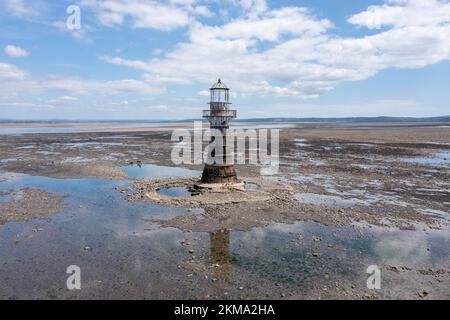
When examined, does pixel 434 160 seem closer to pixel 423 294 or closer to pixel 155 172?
pixel 155 172

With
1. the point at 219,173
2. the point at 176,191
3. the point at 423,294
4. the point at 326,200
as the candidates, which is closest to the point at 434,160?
the point at 326,200

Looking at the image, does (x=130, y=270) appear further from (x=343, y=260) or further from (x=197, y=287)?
(x=343, y=260)

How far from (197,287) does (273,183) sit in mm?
16281

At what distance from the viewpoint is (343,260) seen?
13.5 metres

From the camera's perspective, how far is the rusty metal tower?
77.3 feet

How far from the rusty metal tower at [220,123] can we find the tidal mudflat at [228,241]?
88.6 inches

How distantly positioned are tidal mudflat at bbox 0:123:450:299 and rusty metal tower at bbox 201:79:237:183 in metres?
2.25

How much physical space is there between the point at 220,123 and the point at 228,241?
10.1m

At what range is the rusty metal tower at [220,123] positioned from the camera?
2355 centimetres

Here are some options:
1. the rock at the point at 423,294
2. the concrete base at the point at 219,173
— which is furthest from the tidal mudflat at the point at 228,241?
the concrete base at the point at 219,173

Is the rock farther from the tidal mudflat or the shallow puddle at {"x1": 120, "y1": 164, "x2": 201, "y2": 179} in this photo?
the shallow puddle at {"x1": 120, "y1": 164, "x2": 201, "y2": 179}

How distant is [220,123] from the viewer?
931 inches

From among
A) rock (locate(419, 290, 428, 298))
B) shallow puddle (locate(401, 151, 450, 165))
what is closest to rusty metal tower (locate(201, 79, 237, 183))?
rock (locate(419, 290, 428, 298))
